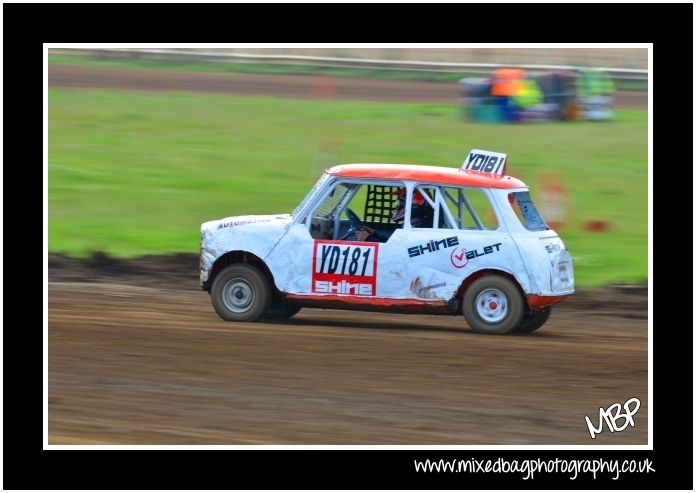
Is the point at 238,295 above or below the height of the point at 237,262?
below

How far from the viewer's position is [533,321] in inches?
496

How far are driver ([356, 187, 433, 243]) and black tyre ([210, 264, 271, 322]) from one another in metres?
1.21

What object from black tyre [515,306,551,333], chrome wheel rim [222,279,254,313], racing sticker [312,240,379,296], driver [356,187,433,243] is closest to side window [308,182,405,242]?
driver [356,187,433,243]

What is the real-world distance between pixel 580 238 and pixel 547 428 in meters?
9.37

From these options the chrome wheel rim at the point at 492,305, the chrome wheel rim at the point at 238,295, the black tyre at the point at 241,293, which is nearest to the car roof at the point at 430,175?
the chrome wheel rim at the point at 492,305

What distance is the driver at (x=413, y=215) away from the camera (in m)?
12.2

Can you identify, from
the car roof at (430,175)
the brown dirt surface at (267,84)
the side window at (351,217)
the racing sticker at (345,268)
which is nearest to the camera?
the racing sticker at (345,268)

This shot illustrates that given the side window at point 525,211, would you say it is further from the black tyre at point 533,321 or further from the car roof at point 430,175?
the black tyre at point 533,321

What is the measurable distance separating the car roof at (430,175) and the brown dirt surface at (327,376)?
1.64 m

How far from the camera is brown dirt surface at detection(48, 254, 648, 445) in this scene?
863cm

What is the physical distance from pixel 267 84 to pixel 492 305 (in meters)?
20.2

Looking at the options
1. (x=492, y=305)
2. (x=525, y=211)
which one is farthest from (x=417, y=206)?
(x=492, y=305)

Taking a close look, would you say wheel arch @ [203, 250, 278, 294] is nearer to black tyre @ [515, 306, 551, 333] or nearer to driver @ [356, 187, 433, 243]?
driver @ [356, 187, 433, 243]

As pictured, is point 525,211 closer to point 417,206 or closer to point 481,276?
point 481,276
